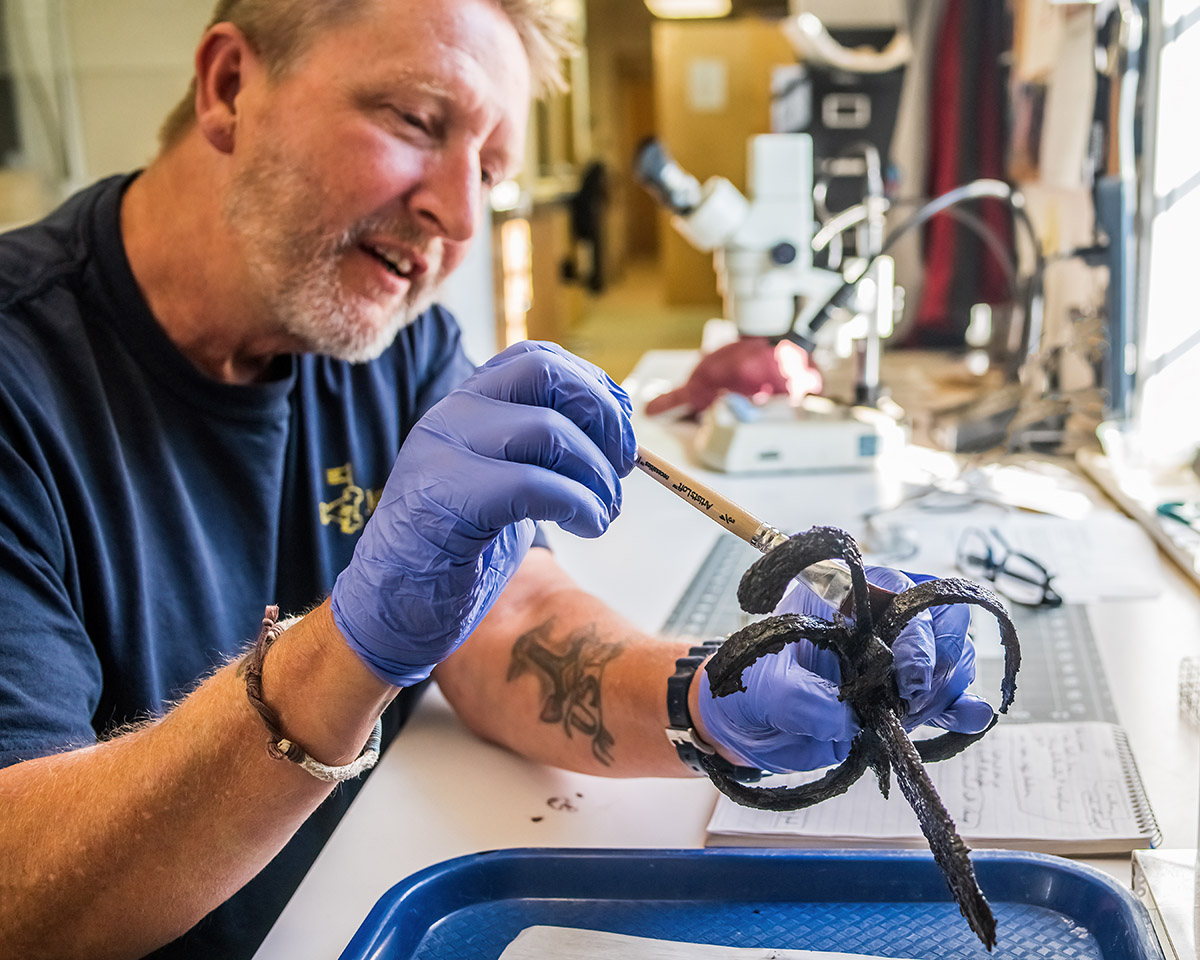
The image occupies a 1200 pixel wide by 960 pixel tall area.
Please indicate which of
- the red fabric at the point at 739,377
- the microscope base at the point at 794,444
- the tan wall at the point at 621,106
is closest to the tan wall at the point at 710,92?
the tan wall at the point at 621,106

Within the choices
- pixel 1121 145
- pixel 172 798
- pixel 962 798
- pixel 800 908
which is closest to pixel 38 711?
pixel 172 798

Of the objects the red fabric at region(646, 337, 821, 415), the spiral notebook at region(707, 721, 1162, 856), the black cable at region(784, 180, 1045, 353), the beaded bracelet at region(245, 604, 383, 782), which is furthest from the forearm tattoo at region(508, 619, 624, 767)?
the red fabric at region(646, 337, 821, 415)

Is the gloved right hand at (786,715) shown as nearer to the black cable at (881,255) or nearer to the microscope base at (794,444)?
the microscope base at (794,444)

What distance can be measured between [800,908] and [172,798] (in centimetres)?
48

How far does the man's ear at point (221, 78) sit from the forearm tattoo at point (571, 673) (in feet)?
2.16

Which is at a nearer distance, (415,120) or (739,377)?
(415,120)

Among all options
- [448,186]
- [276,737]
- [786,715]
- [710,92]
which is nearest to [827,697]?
[786,715]

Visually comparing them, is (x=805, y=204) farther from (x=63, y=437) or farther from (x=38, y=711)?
(x=38, y=711)

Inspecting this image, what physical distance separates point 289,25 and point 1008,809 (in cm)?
107

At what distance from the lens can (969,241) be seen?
3.55 m

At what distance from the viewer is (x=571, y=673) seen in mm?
1094

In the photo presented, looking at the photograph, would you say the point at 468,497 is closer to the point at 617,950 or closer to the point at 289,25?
the point at 617,950

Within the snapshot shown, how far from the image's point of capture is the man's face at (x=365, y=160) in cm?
113

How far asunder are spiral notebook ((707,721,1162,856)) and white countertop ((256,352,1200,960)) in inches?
1.0
